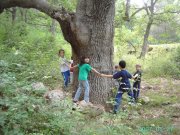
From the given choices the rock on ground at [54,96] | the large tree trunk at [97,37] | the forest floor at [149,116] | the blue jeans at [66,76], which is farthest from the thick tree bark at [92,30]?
the blue jeans at [66,76]

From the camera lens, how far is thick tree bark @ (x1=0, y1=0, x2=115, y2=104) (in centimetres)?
920

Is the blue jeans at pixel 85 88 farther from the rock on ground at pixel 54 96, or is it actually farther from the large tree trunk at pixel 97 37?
the rock on ground at pixel 54 96

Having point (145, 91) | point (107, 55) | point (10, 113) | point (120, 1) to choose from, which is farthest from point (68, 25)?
point (120, 1)

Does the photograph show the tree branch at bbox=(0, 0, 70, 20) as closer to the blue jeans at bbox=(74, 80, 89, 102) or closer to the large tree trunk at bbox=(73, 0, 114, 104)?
the large tree trunk at bbox=(73, 0, 114, 104)

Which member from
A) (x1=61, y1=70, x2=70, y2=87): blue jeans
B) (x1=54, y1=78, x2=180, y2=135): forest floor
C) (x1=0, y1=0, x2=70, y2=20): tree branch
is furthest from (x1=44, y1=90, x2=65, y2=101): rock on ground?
(x1=61, y1=70, x2=70, y2=87): blue jeans

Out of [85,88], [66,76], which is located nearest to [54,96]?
[85,88]

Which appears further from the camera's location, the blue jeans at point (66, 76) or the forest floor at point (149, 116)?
the blue jeans at point (66, 76)

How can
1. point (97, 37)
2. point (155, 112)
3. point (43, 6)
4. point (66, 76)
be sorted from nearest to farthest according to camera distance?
point (43, 6)
point (97, 37)
point (155, 112)
point (66, 76)

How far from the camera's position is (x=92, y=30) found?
947cm

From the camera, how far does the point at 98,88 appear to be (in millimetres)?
9758

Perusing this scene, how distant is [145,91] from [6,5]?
7.21m

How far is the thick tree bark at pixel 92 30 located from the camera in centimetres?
920

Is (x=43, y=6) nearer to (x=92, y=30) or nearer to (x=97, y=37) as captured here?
(x=92, y=30)

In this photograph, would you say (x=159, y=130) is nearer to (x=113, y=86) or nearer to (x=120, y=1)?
(x=113, y=86)
